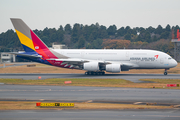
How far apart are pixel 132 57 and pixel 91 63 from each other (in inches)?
302

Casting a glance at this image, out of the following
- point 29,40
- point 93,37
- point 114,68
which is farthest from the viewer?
point 93,37

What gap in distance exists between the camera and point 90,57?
41.9m

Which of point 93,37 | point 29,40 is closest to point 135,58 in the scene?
point 29,40

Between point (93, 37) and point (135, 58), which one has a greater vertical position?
point (93, 37)

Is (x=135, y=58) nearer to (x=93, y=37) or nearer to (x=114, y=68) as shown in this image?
(x=114, y=68)

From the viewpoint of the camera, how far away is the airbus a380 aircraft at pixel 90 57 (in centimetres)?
4100

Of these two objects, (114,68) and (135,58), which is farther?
(135,58)

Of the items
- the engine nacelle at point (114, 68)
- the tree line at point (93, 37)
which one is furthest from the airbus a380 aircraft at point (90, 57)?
the tree line at point (93, 37)

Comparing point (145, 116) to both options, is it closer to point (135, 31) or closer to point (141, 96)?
point (141, 96)

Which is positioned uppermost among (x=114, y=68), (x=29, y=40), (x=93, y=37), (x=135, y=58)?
(x=93, y=37)

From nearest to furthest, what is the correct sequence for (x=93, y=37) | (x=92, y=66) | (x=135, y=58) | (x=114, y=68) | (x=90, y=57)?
(x=114, y=68) < (x=92, y=66) < (x=135, y=58) < (x=90, y=57) < (x=93, y=37)

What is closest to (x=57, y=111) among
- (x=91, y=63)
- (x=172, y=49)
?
(x=91, y=63)

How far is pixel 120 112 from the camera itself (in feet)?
51.7

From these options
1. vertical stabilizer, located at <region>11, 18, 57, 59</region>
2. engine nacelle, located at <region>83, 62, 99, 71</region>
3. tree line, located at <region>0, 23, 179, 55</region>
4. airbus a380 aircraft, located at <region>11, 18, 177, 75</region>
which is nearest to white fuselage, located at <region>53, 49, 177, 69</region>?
airbus a380 aircraft, located at <region>11, 18, 177, 75</region>
